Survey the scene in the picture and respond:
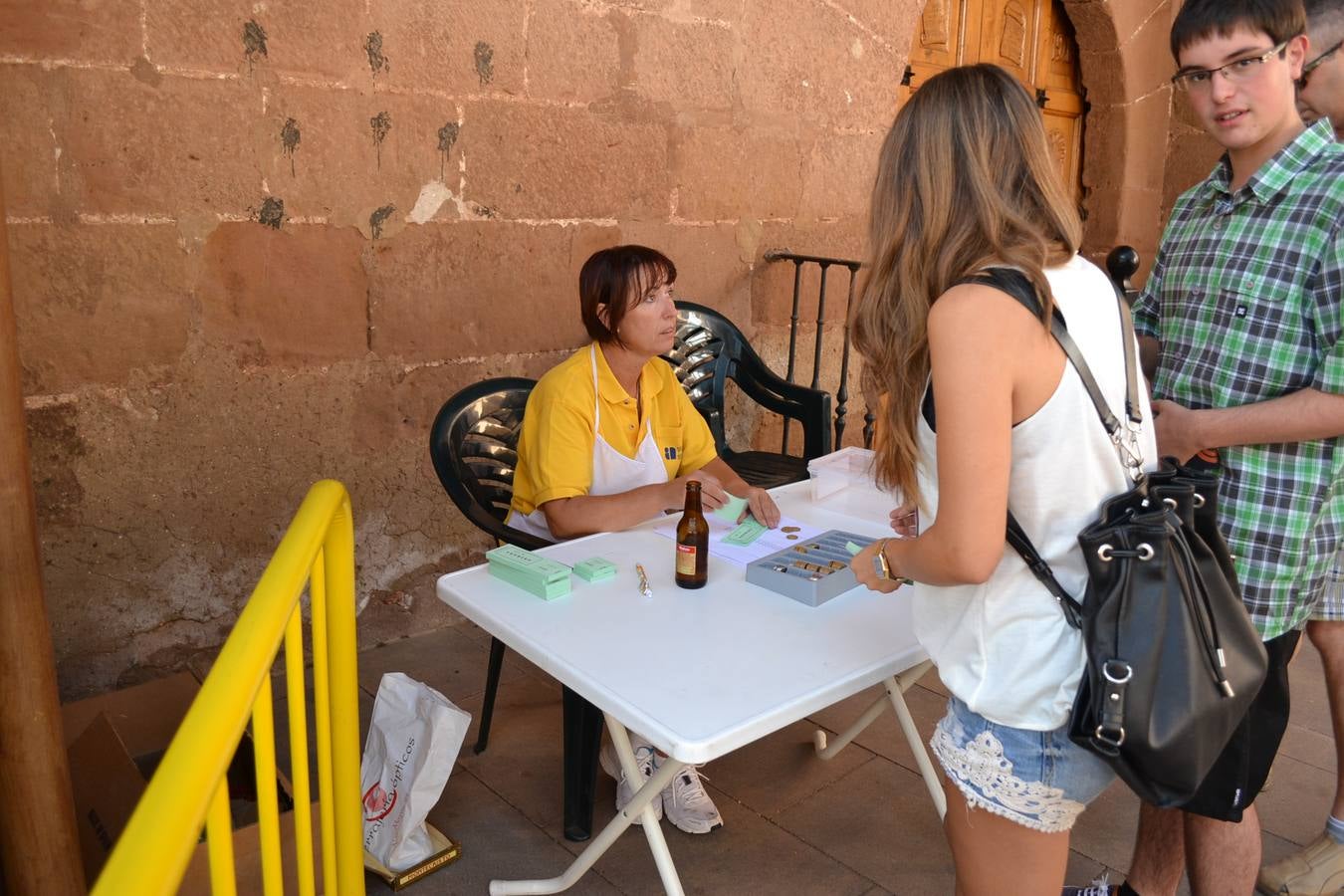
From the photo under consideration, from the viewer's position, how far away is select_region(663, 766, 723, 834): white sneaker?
224 cm

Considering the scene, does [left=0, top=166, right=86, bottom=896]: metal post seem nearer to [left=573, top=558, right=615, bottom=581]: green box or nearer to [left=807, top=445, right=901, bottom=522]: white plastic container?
[left=573, top=558, right=615, bottom=581]: green box

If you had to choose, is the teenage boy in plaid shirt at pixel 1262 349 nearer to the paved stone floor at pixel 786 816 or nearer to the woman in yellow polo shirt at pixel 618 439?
the paved stone floor at pixel 786 816

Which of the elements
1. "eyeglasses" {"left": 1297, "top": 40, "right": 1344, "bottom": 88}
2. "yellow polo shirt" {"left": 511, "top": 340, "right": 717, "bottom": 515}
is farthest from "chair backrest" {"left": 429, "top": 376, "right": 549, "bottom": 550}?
"eyeglasses" {"left": 1297, "top": 40, "right": 1344, "bottom": 88}

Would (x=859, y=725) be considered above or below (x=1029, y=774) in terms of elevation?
below

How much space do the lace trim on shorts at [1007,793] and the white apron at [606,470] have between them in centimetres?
118

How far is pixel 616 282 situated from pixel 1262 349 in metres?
1.33

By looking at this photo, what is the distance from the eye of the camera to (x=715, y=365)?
361cm

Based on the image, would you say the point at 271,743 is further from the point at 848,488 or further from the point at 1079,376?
the point at 848,488

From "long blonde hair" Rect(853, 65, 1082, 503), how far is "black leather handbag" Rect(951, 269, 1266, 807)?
8 centimetres

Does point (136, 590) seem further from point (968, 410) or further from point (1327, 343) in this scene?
point (1327, 343)

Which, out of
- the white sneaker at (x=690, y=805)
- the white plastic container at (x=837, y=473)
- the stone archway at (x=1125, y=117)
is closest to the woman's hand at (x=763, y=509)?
the white plastic container at (x=837, y=473)

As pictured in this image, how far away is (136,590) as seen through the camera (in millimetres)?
2695

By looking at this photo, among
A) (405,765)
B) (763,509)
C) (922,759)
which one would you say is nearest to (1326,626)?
(922,759)

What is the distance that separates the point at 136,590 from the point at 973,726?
2.30 metres
